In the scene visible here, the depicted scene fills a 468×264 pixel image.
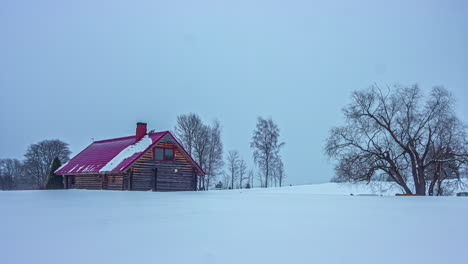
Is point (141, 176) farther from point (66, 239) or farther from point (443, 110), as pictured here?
point (66, 239)

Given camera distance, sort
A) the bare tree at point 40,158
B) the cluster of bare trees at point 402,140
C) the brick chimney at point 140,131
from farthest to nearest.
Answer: the bare tree at point 40,158
the brick chimney at point 140,131
the cluster of bare trees at point 402,140

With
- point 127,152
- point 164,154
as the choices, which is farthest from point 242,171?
point 127,152

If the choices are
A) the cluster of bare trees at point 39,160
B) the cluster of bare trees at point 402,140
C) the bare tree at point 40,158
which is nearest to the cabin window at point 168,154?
the cluster of bare trees at point 402,140

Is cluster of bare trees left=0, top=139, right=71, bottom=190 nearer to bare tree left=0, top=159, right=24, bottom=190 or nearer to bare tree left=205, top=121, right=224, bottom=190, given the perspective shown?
bare tree left=0, top=159, right=24, bottom=190

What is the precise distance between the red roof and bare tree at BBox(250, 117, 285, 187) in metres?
13.1

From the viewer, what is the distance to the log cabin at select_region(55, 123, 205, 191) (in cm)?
2772

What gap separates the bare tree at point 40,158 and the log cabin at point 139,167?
18685 millimetres

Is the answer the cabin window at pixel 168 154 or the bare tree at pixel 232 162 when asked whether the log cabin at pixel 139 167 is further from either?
the bare tree at pixel 232 162

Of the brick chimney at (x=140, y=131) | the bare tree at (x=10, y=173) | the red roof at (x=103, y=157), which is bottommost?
the bare tree at (x=10, y=173)

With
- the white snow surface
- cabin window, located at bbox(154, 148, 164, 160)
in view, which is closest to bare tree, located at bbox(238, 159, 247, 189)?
cabin window, located at bbox(154, 148, 164, 160)

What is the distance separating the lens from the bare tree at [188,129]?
4112 cm

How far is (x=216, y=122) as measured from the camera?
44.9m

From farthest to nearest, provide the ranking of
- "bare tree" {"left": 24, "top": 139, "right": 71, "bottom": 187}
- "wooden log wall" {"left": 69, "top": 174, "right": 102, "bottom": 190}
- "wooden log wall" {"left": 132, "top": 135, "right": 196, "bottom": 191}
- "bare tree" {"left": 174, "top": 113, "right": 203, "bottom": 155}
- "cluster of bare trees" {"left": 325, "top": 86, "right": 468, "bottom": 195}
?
"bare tree" {"left": 24, "top": 139, "right": 71, "bottom": 187} → "bare tree" {"left": 174, "top": 113, "right": 203, "bottom": 155} → "wooden log wall" {"left": 69, "top": 174, "right": 102, "bottom": 190} → "wooden log wall" {"left": 132, "top": 135, "right": 196, "bottom": 191} → "cluster of bare trees" {"left": 325, "top": 86, "right": 468, "bottom": 195}

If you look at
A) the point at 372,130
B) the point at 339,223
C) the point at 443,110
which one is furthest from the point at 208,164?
the point at 339,223
